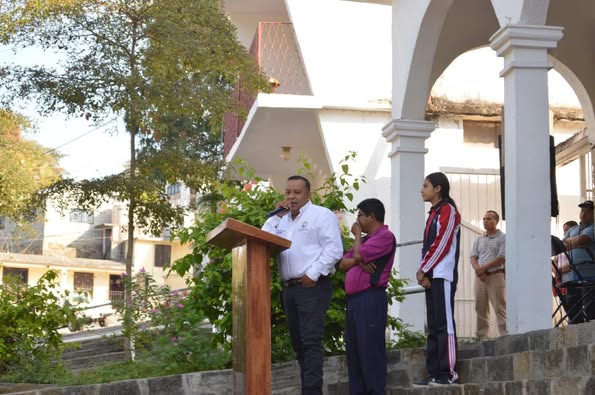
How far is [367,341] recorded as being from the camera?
23.7 ft

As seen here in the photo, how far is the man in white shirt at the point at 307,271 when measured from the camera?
22.7ft

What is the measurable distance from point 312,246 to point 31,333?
3.43 meters

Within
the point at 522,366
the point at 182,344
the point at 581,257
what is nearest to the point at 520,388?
the point at 522,366

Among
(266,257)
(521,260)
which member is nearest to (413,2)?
(521,260)

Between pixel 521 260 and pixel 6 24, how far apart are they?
8.76 m

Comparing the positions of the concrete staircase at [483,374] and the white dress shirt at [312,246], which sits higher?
the white dress shirt at [312,246]

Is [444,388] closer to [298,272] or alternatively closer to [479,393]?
[479,393]

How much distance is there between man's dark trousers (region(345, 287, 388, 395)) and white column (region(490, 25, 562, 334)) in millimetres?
1473

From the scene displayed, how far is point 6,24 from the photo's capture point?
14141mm

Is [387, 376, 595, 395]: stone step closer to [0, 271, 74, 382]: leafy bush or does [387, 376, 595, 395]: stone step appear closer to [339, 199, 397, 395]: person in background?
[339, 199, 397, 395]: person in background

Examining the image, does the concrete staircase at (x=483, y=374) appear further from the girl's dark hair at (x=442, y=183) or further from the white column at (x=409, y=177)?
the white column at (x=409, y=177)

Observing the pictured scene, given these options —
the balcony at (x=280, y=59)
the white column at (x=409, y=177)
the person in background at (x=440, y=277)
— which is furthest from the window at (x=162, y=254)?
the person in background at (x=440, y=277)

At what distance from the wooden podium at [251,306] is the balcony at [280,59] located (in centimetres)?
997

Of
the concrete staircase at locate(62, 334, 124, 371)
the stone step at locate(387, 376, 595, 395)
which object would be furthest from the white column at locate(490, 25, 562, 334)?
the concrete staircase at locate(62, 334, 124, 371)
